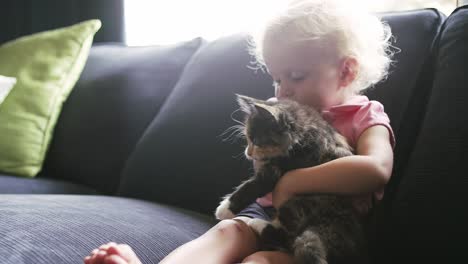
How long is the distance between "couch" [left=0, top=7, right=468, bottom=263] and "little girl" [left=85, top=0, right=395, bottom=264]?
0.07m

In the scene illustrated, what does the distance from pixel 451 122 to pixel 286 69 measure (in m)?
0.32

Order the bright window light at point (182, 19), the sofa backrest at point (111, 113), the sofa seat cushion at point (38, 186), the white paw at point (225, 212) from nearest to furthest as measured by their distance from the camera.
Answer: the white paw at point (225, 212)
the sofa seat cushion at point (38, 186)
the sofa backrest at point (111, 113)
the bright window light at point (182, 19)

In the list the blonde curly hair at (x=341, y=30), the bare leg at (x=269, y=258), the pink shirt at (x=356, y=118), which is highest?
the blonde curly hair at (x=341, y=30)

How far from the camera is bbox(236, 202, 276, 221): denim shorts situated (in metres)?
1.01

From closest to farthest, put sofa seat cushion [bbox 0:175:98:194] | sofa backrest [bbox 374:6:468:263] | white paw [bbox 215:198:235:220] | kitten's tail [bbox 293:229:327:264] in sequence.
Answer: kitten's tail [bbox 293:229:327:264] → sofa backrest [bbox 374:6:468:263] → white paw [bbox 215:198:235:220] → sofa seat cushion [bbox 0:175:98:194]

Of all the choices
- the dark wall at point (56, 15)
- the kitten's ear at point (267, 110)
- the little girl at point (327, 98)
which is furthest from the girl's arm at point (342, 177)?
the dark wall at point (56, 15)

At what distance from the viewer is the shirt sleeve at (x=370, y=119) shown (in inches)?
36.5

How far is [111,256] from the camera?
71 cm

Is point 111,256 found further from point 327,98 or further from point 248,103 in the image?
point 327,98

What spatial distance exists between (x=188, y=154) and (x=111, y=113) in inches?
18.6

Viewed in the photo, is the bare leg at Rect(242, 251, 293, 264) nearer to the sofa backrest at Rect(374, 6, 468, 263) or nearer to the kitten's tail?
the kitten's tail

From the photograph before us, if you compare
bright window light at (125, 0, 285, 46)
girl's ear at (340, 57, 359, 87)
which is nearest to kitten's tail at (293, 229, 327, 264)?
girl's ear at (340, 57, 359, 87)

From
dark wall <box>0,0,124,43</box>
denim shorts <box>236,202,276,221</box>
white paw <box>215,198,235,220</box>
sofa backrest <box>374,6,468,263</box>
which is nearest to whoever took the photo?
sofa backrest <box>374,6,468,263</box>

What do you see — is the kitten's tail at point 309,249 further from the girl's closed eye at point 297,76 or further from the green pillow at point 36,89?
the green pillow at point 36,89
